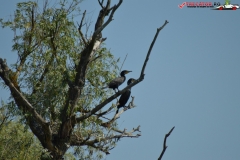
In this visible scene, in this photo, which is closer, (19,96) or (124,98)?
(19,96)

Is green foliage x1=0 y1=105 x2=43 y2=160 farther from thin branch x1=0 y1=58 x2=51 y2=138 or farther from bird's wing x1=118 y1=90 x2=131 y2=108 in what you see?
bird's wing x1=118 y1=90 x2=131 y2=108

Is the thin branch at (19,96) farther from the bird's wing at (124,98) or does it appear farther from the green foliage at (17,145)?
the bird's wing at (124,98)

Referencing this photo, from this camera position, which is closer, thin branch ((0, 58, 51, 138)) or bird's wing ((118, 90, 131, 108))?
thin branch ((0, 58, 51, 138))

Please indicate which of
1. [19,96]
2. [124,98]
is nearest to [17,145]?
[19,96]

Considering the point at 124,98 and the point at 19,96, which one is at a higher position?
the point at 124,98

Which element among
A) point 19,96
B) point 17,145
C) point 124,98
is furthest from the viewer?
point 17,145

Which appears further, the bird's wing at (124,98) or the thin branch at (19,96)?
the bird's wing at (124,98)

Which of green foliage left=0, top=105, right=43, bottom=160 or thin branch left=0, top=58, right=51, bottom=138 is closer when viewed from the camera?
thin branch left=0, top=58, right=51, bottom=138

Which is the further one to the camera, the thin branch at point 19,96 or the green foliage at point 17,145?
the green foliage at point 17,145

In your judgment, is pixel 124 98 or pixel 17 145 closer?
pixel 124 98

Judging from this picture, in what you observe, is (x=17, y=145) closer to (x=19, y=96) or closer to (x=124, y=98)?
(x=19, y=96)

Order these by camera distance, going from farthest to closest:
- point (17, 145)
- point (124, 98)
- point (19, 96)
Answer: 1. point (17, 145)
2. point (124, 98)
3. point (19, 96)

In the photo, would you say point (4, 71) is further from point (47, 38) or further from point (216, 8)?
point (216, 8)

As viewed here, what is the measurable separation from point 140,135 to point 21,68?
9.39 feet
